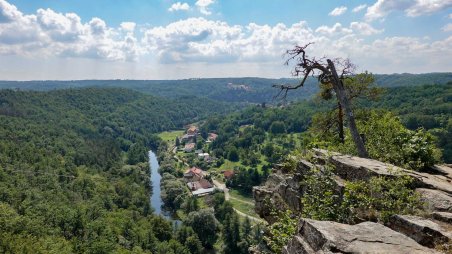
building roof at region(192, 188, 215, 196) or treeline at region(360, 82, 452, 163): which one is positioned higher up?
treeline at region(360, 82, 452, 163)

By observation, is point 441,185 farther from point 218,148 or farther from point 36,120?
point 36,120

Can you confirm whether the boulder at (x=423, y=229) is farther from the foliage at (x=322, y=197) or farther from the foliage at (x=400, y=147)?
the foliage at (x=400, y=147)

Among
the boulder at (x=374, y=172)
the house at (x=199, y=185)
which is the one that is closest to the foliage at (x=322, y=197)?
the boulder at (x=374, y=172)

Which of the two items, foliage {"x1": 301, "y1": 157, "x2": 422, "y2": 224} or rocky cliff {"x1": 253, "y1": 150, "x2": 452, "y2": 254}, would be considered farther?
foliage {"x1": 301, "y1": 157, "x2": 422, "y2": 224}

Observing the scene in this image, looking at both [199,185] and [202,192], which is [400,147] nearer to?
[202,192]

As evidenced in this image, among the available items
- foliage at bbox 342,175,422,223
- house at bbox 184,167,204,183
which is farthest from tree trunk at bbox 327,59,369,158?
house at bbox 184,167,204,183

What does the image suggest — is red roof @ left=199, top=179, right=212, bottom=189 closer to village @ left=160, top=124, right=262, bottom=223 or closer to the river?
village @ left=160, top=124, right=262, bottom=223

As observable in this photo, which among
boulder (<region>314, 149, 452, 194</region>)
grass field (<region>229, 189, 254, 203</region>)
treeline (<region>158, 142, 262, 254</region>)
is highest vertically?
boulder (<region>314, 149, 452, 194</region>)
